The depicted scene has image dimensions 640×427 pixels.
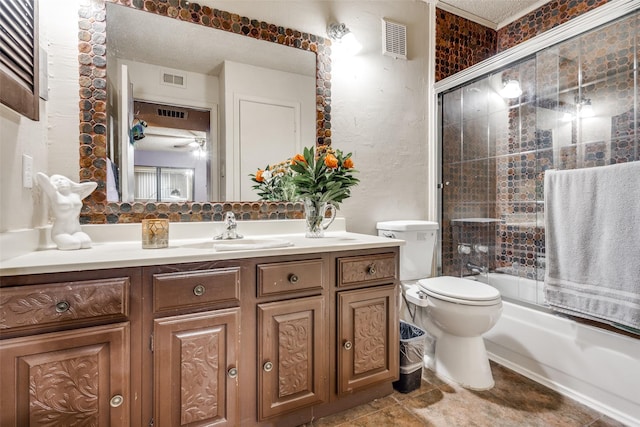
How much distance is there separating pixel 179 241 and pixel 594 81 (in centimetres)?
241

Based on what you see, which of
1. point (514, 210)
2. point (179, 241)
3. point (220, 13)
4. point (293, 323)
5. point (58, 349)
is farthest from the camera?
point (514, 210)

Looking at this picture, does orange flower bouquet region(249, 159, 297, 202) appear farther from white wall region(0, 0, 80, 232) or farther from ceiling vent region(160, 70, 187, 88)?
white wall region(0, 0, 80, 232)

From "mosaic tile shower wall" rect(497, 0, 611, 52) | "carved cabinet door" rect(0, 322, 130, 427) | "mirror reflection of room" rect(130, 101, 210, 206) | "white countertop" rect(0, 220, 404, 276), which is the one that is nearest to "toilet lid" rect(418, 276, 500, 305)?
"white countertop" rect(0, 220, 404, 276)

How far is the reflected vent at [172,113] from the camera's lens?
1588 millimetres

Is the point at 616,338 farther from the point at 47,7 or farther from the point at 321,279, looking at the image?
the point at 47,7

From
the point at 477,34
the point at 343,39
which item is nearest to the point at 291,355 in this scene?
the point at 343,39

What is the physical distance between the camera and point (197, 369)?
3.82 ft

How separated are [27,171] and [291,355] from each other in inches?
49.0

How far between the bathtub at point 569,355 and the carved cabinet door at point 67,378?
198 centimetres

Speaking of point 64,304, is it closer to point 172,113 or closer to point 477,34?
point 172,113

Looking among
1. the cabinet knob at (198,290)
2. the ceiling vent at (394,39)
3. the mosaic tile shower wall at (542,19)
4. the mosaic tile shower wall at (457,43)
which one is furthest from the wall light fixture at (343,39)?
the cabinet knob at (198,290)

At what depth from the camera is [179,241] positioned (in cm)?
157

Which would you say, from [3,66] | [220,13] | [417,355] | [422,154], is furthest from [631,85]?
[3,66]

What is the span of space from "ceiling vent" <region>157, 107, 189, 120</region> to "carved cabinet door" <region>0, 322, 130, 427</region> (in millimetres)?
1019
